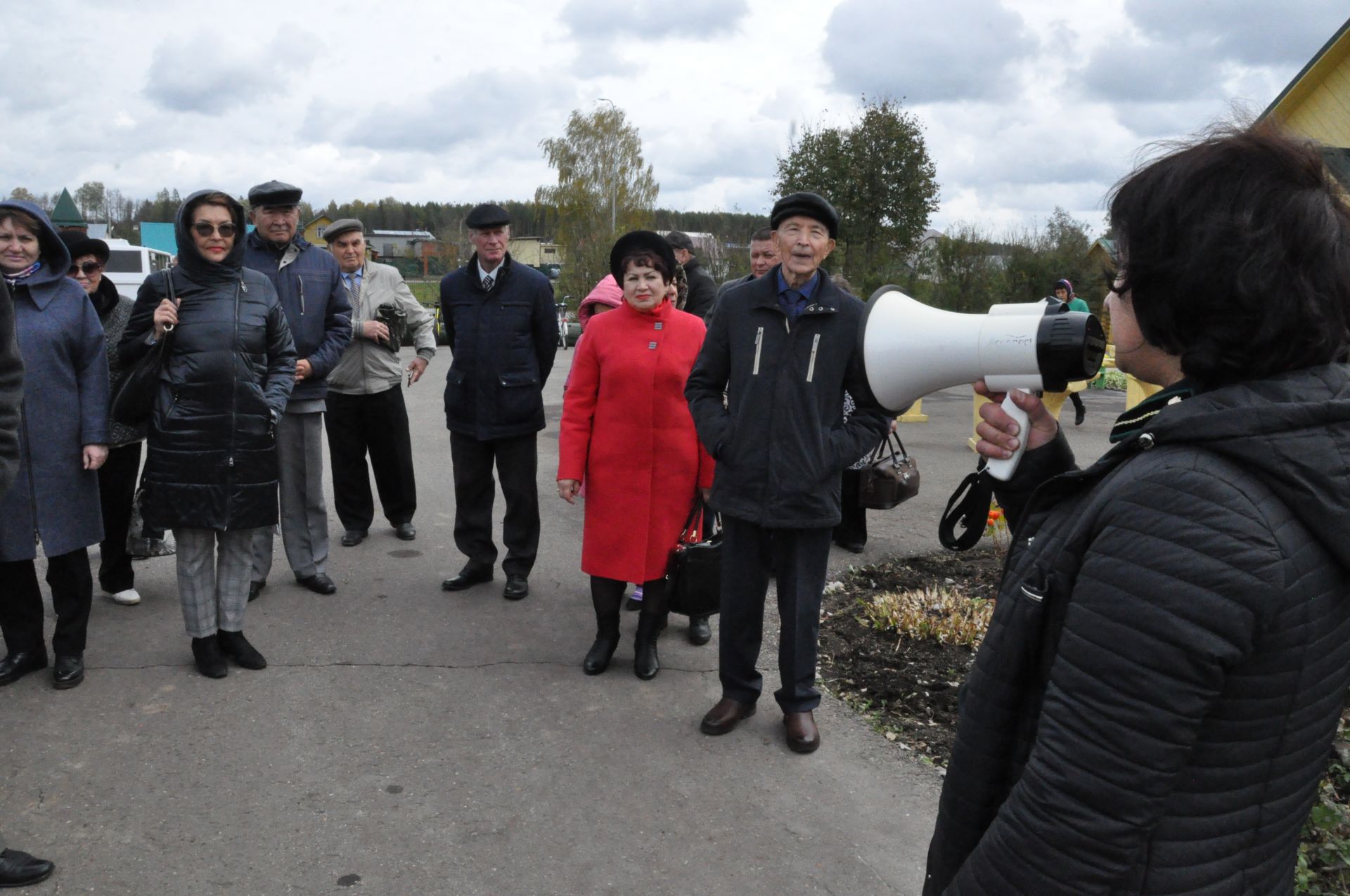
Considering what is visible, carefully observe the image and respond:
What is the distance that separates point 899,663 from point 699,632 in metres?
0.98

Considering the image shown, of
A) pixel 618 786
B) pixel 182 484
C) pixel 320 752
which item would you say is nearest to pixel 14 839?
pixel 320 752

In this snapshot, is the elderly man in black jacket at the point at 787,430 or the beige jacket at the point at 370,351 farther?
the beige jacket at the point at 370,351

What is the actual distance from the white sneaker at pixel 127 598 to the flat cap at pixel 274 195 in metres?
2.13

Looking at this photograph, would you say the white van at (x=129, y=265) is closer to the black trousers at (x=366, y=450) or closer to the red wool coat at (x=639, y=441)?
the black trousers at (x=366, y=450)

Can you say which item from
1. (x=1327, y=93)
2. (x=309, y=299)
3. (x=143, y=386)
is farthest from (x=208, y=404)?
(x=1327, y=93)

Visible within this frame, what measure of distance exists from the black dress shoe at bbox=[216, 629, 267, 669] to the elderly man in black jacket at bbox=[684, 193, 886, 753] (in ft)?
6.73

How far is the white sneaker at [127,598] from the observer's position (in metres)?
5.20

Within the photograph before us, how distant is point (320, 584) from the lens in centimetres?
550

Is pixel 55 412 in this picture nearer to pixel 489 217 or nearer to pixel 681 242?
pixel 489 217

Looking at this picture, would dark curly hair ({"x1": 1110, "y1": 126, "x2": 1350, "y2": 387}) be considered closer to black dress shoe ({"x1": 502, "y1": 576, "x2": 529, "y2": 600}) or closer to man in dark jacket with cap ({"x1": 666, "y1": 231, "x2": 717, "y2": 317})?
black dress shoe ({"x1": 502, "y1": 576, "x2": 529, "y2": 600})

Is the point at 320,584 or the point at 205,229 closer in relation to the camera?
the point at 205,229

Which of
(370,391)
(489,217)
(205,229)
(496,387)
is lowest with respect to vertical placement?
(370,391)

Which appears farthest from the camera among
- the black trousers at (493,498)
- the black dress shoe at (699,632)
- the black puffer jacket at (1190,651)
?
the black trousers at (493,498)

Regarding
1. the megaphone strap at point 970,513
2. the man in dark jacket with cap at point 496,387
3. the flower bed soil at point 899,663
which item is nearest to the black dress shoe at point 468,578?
the man in dark jacket with cap at point 496,387
